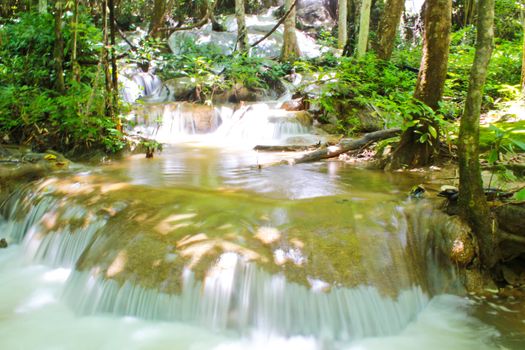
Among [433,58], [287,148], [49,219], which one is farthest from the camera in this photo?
[287,148]

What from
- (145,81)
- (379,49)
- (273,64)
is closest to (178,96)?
(145,81)

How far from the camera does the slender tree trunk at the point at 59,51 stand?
6.71 metres

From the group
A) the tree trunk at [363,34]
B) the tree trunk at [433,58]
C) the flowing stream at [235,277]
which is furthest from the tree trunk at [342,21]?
the flowing stream at [235,277]

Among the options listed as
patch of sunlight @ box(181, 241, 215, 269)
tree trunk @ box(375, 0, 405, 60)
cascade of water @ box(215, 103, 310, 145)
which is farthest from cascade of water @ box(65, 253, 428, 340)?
tree trunk @ box(375, 0, 405, 60)

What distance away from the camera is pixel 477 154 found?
3213 mm

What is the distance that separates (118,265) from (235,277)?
1016mm

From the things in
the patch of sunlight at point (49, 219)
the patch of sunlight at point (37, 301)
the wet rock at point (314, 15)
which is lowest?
the patch of sunlight at point (37, 301)

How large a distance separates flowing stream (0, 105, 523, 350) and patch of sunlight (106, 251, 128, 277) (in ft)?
0.04

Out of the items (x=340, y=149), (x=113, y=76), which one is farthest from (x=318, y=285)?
(x=113, y=76)

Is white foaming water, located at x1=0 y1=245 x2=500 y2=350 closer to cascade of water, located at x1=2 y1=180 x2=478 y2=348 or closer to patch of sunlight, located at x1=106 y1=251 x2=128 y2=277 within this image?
cascade of water, located at x1=2 y1=180 x2=478 y2=348

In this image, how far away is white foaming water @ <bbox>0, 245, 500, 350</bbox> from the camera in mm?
2857

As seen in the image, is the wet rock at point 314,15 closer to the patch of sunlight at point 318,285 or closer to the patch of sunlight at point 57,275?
the patch of sunlight at point 57,275

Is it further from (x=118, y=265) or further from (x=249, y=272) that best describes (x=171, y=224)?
(x=249, y=272)

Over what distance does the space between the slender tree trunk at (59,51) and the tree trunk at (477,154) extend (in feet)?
20.5
